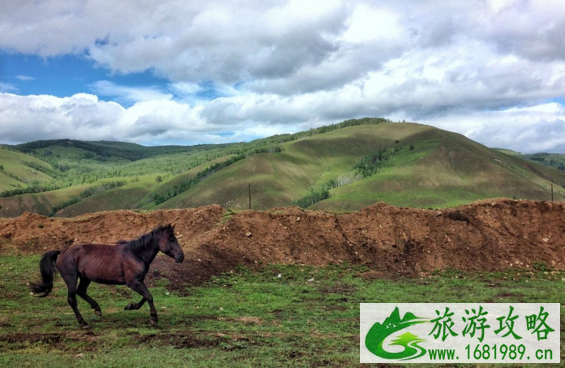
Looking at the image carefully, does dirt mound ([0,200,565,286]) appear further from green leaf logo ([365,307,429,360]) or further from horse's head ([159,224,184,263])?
green leaf logo ([365,307,429,360])

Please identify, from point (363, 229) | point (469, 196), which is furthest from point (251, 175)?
point (363, 229)

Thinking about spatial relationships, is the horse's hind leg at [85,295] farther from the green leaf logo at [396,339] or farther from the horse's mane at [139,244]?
the green leaf logo at [396,339]

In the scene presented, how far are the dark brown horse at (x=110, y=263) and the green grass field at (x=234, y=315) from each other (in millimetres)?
983

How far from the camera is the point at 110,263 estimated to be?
11.9 m

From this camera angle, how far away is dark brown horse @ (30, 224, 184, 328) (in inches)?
463

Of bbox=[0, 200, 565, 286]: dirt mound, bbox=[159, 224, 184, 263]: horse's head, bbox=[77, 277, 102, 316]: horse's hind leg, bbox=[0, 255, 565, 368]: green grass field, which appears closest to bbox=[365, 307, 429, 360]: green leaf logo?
bbox=[0, 255, 565, 368]: green grass field

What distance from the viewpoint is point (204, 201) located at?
517 ft

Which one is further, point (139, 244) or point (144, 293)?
point (139, 244)

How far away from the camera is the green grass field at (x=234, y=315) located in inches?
355

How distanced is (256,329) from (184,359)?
319cm

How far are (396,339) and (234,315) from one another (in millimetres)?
5664

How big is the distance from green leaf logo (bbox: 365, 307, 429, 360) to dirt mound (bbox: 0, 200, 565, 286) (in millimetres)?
12144

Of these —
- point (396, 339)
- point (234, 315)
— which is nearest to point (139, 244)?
point (234, 315)

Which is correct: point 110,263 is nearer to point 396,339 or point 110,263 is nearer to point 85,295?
point 85,295
